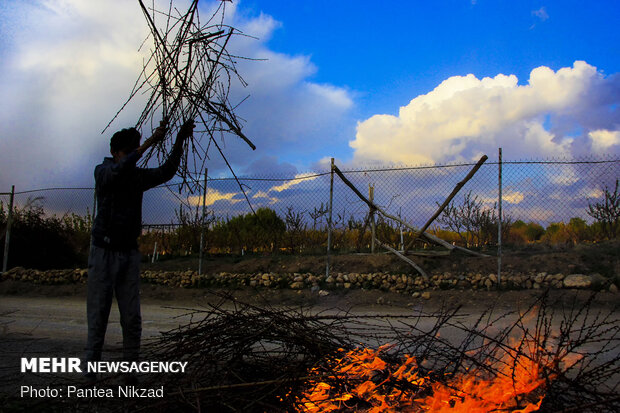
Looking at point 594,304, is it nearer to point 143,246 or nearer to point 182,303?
point 182,303

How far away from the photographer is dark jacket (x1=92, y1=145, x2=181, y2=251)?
11.0ft

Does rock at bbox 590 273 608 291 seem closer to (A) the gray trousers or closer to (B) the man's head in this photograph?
(A) the gray trousers

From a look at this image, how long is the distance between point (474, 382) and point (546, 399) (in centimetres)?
35

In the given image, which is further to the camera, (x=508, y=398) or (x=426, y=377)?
(x=426, y=377)

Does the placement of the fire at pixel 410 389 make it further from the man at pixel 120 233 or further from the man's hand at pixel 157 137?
the man's hand at pixel 157 137

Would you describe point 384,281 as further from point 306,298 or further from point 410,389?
point 410,389

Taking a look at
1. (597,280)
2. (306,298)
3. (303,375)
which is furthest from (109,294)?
(597,280)

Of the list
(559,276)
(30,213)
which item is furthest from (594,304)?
(30,213)

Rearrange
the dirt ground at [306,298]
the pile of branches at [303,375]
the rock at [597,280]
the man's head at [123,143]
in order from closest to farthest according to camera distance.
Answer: the pile of branches at [303,375]
the man's head at [123,143]
the dirt ground at [306,298]
the rock at [597,280]

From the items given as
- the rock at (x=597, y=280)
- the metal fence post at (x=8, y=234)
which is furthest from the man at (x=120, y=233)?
the metal fence post at (x=8, y=234)

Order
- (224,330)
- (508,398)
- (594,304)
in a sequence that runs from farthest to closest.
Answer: (594,304) < (224,330) < (508,398)

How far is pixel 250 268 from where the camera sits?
35.3 ft

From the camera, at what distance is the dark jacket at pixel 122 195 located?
11.0 feet

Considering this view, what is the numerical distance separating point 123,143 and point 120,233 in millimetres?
760
